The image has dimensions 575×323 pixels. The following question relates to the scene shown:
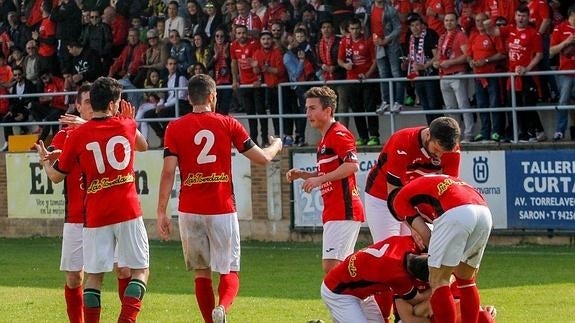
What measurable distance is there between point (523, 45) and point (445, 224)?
1109cm

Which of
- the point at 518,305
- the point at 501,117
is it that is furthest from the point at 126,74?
the point at 518,305

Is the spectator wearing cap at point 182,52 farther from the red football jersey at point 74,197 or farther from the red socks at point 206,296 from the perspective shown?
the red socks at point 206,296

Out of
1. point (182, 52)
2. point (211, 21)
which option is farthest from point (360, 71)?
A: point (182, 52)

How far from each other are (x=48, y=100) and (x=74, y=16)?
1.85 m

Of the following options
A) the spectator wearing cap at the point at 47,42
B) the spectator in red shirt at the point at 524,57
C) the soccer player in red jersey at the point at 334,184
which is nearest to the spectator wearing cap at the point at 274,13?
the spectator in red shirt at the point at 524,57

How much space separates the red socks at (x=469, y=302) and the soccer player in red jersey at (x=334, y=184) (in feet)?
7.81

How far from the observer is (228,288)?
1218 cm

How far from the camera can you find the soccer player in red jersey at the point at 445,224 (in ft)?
33.6

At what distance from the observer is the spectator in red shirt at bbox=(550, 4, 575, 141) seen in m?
20.4

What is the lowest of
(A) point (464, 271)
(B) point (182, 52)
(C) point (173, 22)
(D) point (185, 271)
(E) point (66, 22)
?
(D) point (185, 271)

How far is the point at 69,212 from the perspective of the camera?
12.7 metres

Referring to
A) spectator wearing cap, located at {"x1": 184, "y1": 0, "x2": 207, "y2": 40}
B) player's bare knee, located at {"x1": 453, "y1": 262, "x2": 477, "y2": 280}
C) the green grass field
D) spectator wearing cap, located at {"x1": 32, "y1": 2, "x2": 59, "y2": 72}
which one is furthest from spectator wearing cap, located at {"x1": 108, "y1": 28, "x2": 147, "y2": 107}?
player's bare knee, located at {"x1": 453, "y1": 262, "x2": 477, "y2": 280}

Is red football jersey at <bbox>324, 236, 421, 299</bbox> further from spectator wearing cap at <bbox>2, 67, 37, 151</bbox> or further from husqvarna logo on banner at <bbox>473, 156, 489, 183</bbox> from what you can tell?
spectator wearing cap at <bbox>2, 67, 37, 151</bbox>

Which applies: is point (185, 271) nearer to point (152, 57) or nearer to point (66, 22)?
point (152, 57)
